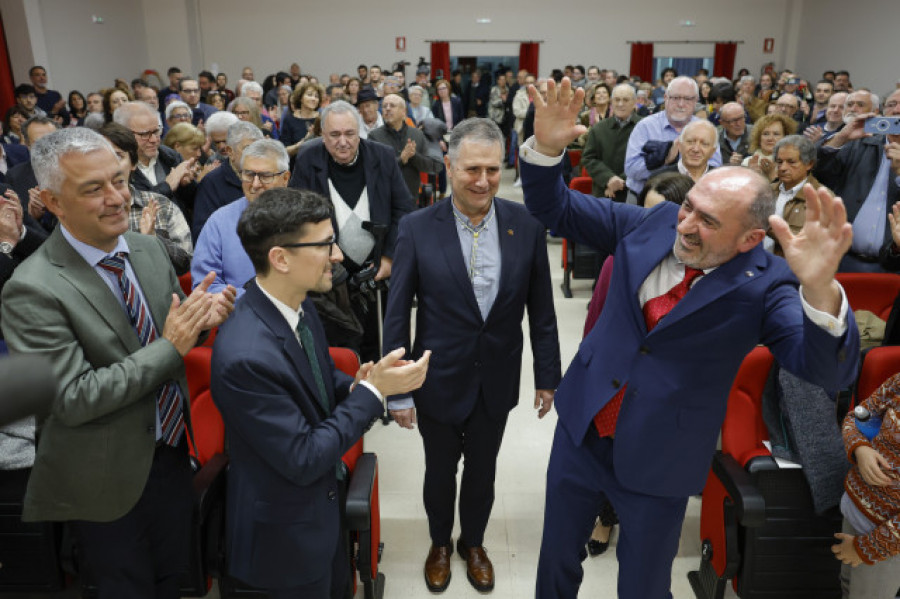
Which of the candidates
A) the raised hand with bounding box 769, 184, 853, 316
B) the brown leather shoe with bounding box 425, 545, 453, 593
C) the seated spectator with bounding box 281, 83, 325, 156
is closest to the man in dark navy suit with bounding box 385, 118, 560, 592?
the brown leather shoe with bounding box 425, 545, 453, 593

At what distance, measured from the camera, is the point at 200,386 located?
7.52ft

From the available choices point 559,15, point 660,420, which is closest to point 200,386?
point 660,420

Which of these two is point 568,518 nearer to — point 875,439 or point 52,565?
point 875,439

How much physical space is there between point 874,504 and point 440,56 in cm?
1523

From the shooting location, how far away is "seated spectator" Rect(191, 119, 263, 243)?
10.0ft

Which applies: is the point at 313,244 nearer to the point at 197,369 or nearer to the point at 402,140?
the point at 197,369

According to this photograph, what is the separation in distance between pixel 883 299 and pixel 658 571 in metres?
2.06

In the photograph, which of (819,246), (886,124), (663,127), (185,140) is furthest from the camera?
(663,127)

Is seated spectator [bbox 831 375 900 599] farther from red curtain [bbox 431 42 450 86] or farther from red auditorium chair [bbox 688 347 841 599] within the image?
red curtain [bbox 431 42 450 86]

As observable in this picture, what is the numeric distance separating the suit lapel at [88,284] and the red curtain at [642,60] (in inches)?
625

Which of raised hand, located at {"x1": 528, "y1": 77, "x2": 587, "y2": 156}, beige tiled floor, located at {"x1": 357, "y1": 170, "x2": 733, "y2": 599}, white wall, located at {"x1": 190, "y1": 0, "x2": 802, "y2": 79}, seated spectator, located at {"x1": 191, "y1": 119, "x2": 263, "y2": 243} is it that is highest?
white wall, located at {"x1": 190, "y1": 0, "x2": 802, "y2": 79}

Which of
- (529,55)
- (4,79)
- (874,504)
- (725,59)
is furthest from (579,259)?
(725,59)

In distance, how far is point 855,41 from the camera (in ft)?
43.3

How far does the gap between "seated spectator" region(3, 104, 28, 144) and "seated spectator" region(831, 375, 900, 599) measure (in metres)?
7.53
